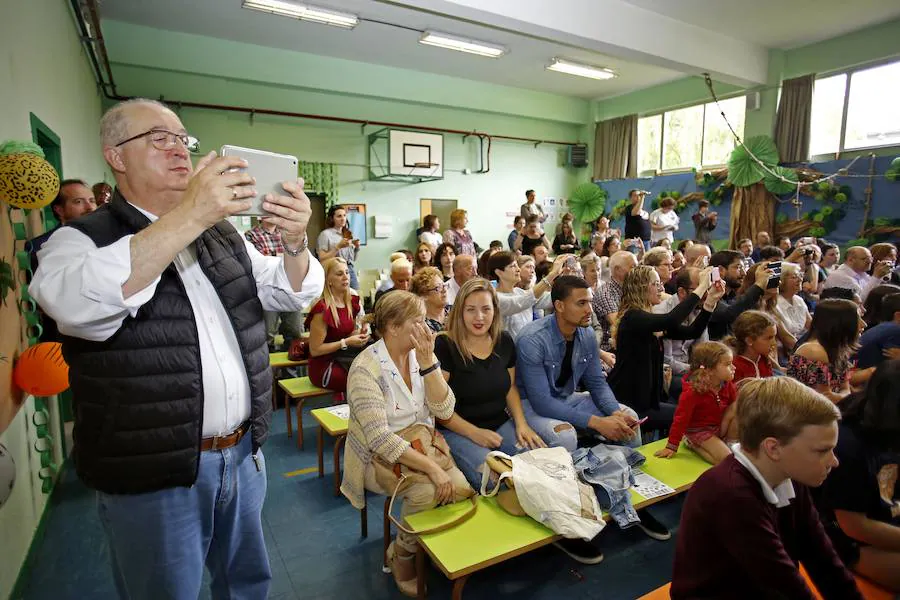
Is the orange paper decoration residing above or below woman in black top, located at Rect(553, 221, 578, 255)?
below

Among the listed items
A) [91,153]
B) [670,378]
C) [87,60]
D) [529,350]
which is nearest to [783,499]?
[529,350]

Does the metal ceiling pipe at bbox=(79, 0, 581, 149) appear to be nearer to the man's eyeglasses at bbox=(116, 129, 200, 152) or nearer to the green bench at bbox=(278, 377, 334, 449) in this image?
the green bench at bbox=(278, 377, 334, 449)

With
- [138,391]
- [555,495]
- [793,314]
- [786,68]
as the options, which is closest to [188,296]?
[138,391]

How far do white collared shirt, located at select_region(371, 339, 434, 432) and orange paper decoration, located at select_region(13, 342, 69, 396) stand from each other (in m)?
1.29

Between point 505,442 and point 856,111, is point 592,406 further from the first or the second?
point 856,111

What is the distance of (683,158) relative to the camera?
32.6 feet

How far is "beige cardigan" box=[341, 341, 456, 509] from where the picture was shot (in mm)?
2139

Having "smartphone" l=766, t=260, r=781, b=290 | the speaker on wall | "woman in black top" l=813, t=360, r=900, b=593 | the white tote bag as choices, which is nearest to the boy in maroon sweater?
"woman in black top" l=813, t=360, r=900, b=593

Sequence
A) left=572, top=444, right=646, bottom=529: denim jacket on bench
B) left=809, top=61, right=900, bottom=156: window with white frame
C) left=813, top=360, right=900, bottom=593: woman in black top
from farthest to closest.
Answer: left=809, top=61, right=900, bottom=156: window with white frame
left=572, top=444, right=646, bottom=529: denim jacket on bench
left=813, top=360, right=900, bottom=593: woman in black top

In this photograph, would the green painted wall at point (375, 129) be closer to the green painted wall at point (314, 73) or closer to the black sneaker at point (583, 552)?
the green painted wall at point (314, 73)

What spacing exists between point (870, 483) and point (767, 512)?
2.15ft

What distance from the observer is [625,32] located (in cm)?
633

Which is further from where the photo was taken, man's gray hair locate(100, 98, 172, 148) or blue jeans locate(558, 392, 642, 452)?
blue jeans locate(558, 392, 642, 452)

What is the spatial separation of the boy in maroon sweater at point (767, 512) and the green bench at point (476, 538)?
58cm
